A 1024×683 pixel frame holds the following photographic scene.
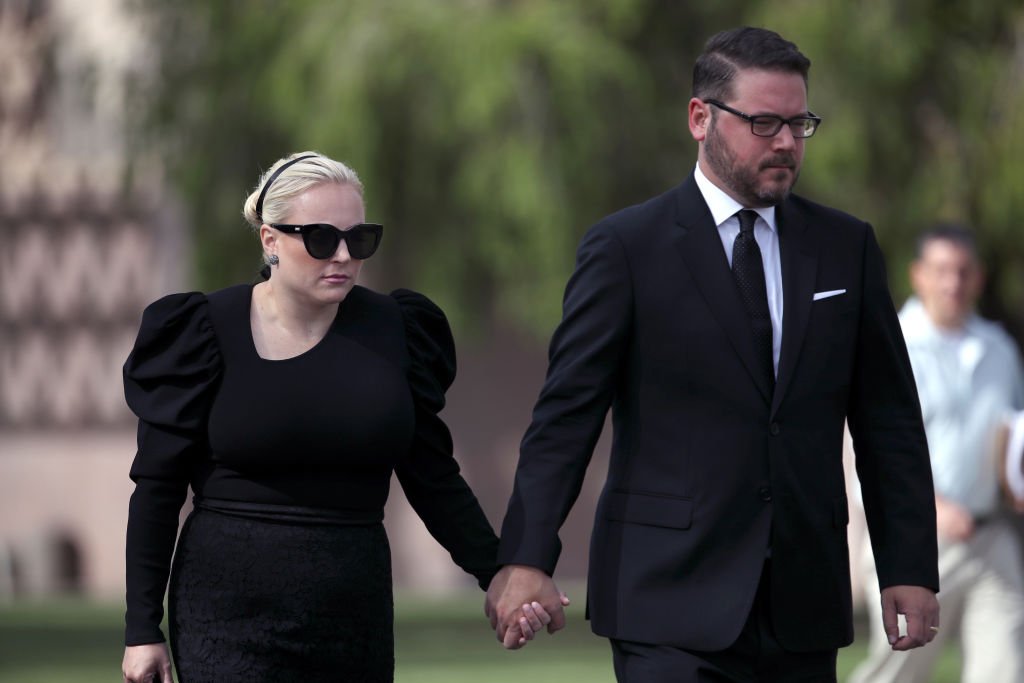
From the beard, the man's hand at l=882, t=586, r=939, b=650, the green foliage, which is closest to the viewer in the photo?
the beard

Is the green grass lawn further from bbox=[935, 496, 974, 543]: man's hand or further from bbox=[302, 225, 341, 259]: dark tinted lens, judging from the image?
bbox=[302, 225, 341, 259]: dark tinted lens

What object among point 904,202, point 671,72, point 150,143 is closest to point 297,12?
point 150,143

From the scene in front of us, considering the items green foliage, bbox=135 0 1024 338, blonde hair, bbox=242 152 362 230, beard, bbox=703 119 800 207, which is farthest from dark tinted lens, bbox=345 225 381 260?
green foliage, bbox=135 0 1024 338

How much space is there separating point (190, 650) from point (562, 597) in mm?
953

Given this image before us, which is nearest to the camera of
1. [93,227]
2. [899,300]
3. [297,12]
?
[899,300]

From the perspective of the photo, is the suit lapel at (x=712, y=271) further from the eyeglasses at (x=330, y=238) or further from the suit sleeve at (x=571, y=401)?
the eyeglasses at (x=330, y=238)

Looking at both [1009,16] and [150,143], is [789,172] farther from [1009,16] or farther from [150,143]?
[150,143]

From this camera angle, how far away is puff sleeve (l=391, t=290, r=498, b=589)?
5781 millimetres

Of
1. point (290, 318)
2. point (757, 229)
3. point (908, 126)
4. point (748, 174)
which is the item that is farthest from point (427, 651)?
point (748, 174)

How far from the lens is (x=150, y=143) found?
18.6 meters

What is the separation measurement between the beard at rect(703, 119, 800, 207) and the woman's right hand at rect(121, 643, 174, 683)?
6.08 ft

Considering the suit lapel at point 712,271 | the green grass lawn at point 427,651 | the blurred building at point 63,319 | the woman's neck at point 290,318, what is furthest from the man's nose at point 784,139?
the blurred building at point 63,319

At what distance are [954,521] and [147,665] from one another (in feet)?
14.0

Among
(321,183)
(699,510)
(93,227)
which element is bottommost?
(93,227)
